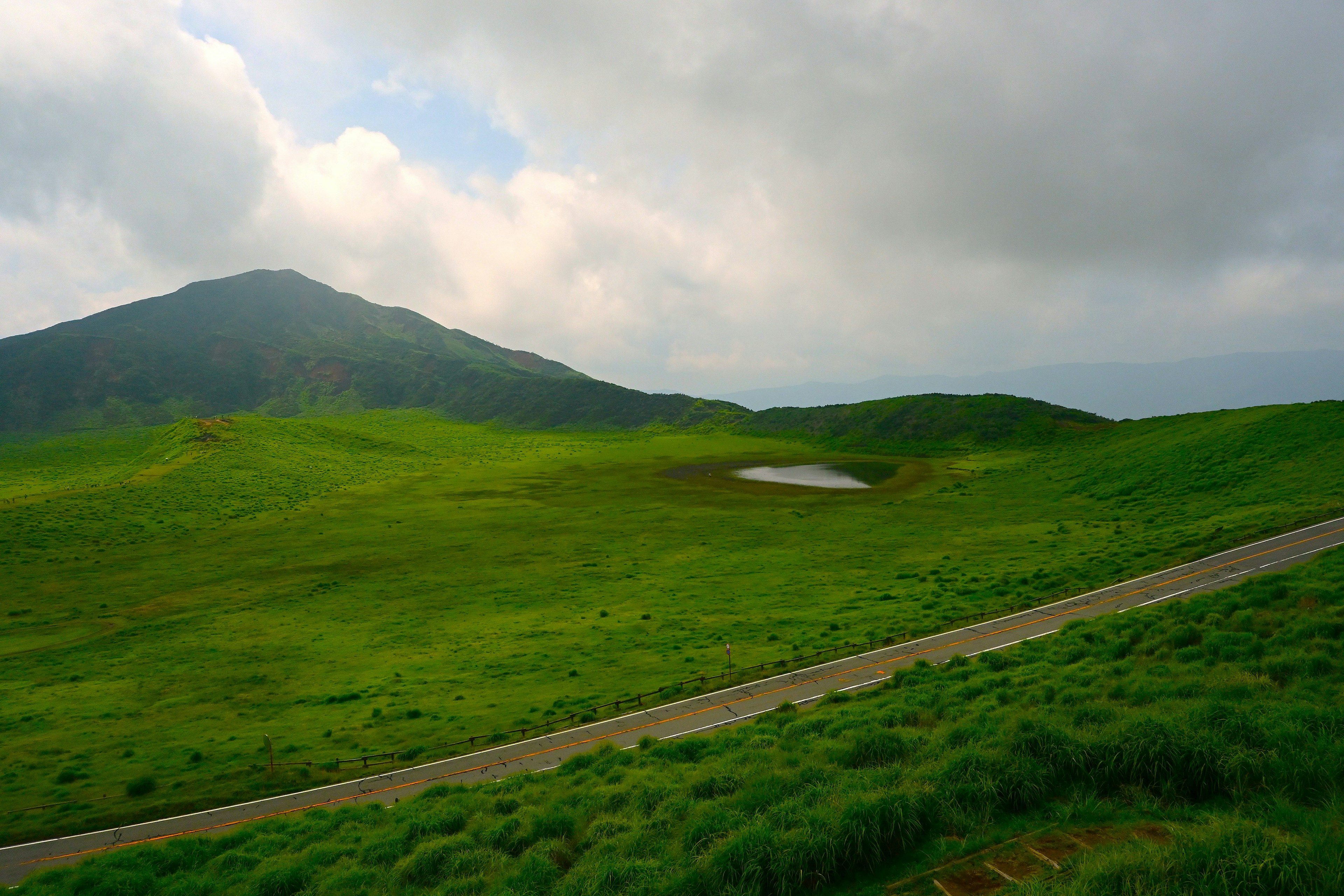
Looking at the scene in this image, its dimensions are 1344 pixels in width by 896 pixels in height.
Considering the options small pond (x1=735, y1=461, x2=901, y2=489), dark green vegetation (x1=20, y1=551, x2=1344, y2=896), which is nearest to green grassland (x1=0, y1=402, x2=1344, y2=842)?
small pond (x1=735, y1=461, x2=901, y2=489)

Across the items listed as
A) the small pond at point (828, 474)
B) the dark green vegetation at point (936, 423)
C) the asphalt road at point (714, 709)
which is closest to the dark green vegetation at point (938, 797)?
the asphalt road at point (714, 709)

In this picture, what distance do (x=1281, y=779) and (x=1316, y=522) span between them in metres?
42.3

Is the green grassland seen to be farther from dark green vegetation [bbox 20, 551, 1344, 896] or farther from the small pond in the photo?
dark green vegetation [bbox 20, 551, 1344, 896]

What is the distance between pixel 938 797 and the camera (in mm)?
11164

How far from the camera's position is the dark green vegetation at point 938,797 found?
9.52m

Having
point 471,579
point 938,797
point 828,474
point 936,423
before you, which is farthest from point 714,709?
point 936,423

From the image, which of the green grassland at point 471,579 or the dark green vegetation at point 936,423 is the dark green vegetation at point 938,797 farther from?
the dark green vegetation at point 936,423

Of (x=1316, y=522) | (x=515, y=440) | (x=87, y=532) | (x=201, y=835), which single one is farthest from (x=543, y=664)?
(x=515, y=440)

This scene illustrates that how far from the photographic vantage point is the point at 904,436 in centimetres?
13238

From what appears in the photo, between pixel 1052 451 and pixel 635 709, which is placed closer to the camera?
pixel 635 709

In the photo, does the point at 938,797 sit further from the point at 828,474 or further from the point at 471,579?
the point at 828,474

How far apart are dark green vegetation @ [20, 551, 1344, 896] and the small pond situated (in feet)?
234

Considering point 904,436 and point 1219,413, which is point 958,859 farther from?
point 904,436

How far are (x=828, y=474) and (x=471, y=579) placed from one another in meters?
66.8
